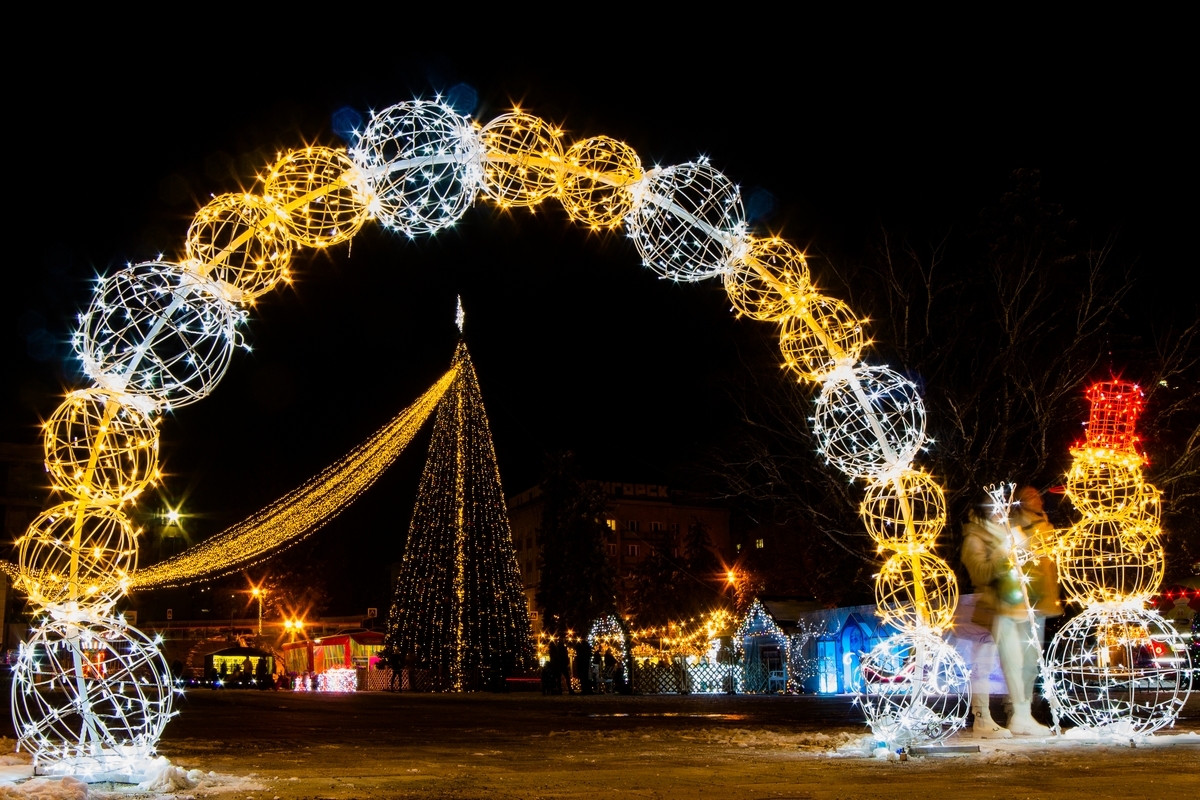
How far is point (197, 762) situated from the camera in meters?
7.38

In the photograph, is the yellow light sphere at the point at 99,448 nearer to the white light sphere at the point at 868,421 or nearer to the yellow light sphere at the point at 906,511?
the white light sphere at the point at 868,421

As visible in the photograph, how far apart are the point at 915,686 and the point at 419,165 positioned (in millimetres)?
5110

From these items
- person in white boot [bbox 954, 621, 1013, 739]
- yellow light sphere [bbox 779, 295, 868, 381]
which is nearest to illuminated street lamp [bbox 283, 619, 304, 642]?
yellow light sphere [bbox 779, 295, 868, 381]

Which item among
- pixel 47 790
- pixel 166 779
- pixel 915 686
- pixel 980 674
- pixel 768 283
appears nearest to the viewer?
pixel 47 790

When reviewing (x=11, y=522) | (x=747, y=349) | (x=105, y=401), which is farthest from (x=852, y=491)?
(x=11, y=522)

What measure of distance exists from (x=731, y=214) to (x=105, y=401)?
15.6 ft

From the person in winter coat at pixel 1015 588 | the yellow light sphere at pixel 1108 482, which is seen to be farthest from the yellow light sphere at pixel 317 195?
the yellow light sphere at pixel 1108 482

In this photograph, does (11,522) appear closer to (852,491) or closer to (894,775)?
(852,491)

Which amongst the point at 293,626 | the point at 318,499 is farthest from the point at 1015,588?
the point at 293,626

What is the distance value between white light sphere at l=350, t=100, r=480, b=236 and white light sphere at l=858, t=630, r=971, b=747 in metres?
4.53

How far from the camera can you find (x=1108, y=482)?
892cm

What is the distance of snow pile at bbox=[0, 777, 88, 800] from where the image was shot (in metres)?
5.04

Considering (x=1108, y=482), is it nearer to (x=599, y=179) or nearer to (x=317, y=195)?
(x=599, y=179)

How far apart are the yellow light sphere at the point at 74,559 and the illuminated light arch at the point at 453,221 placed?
94 mm
